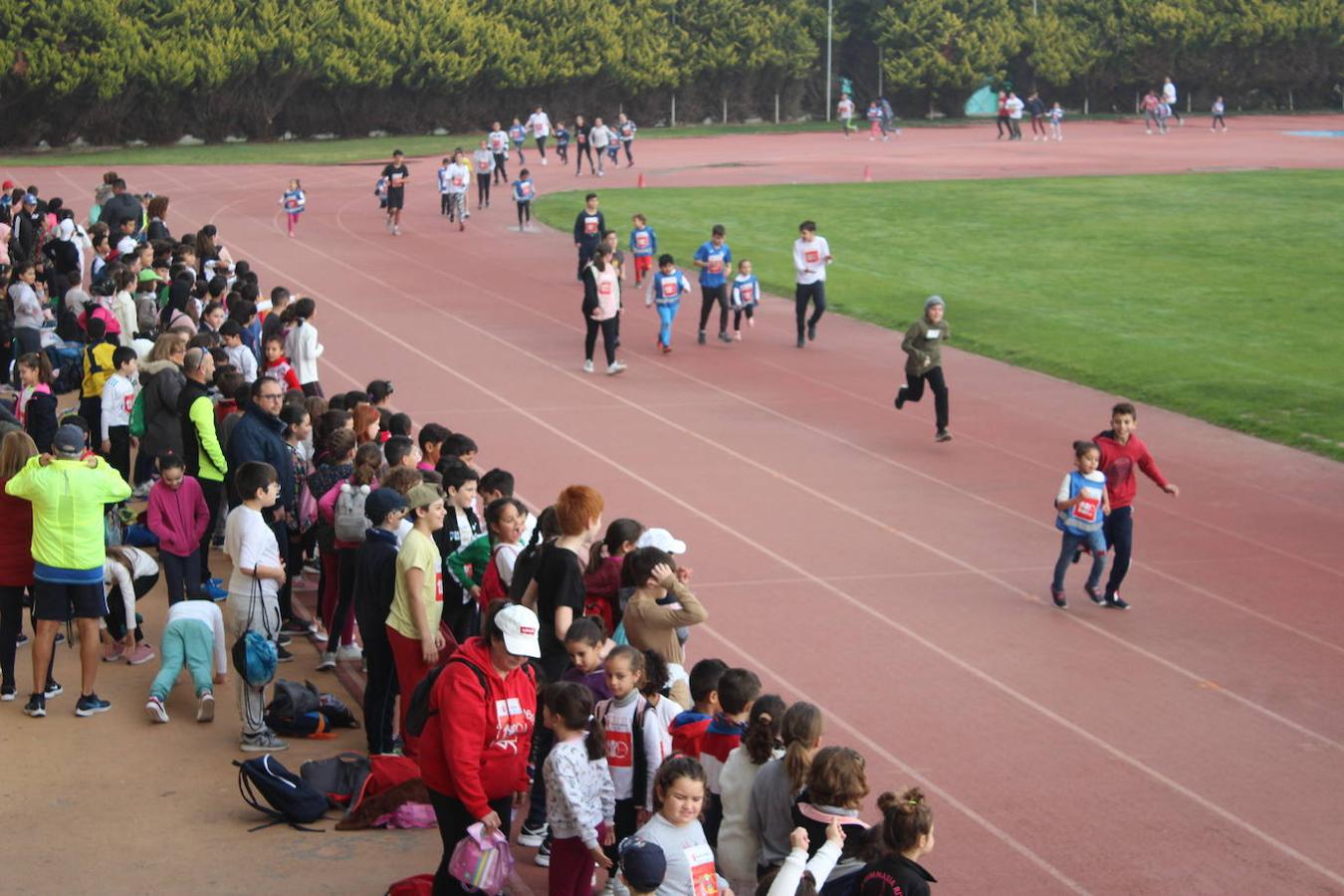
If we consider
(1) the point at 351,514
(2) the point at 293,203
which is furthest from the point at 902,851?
(2) the point at 293,203

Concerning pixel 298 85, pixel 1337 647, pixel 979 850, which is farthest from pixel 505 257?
pixel 298 85

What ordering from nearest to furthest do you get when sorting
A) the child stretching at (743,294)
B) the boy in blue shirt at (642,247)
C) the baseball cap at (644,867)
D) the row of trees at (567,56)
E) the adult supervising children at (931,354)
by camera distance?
the baseball cap at (644,867), the adult supervising children at (931,354), the child stretching at (743,294), the boy in blue shirt at (642,247), the row of trees at (567,56)

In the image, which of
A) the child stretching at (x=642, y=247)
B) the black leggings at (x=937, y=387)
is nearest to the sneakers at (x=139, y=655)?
the black leggings at (x=937, y=387)

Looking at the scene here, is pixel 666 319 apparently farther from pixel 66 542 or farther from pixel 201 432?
pixel 66 542

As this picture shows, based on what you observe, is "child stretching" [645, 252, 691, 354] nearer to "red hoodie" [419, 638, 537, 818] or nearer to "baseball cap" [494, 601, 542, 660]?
"red hoodie" [419, 638, 537, 818]

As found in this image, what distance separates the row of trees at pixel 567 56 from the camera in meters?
56.7

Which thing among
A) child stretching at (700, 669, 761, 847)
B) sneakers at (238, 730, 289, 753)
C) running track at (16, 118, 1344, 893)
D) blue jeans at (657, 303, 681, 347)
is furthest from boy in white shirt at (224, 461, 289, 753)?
blue jeans at (657, 303, 681, 347)

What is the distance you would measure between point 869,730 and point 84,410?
8579 mm

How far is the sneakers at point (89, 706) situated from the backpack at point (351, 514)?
5.87 feet

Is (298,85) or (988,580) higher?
(298,85)

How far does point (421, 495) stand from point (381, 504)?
9.1 inches

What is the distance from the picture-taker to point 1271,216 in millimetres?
39688

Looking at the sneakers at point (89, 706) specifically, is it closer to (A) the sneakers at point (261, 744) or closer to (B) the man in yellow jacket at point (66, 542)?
(B) the man in yellow jacket at point (66, 542)

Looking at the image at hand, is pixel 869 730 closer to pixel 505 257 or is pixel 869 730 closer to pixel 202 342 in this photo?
pixel 202 342
